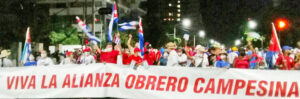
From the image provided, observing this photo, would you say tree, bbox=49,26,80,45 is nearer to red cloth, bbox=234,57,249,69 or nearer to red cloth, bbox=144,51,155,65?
red cloth, bbox=144,51,155,65

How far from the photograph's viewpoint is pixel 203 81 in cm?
949

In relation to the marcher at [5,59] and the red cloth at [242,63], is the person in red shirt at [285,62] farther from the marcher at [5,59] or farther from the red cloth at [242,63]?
the marcher at [5,59]

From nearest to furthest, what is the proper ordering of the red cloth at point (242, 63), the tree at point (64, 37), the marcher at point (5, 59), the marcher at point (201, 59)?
the red cloth at point (242, 63) < the marcher at point (201, 59) < the marcher at point (5, 59) < the tree at point (64, 37)

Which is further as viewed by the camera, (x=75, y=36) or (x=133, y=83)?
(x=75, y=36)

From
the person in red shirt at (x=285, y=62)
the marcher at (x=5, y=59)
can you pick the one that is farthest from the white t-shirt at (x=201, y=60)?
the marcher at (x=5, y=59)

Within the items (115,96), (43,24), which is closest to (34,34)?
(43,24)

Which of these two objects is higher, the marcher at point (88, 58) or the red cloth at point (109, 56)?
the red cloth at point (109, 56)

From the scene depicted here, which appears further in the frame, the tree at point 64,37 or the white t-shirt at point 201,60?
the tree at point 64,37

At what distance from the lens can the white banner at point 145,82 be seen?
910 centimetres

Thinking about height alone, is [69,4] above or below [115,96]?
above

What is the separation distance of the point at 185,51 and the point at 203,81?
3.73 m

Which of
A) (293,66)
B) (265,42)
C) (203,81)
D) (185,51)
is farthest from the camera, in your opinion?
(265,42)

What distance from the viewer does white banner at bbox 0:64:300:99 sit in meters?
9.10

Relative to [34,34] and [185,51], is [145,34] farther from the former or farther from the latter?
[185,51]
